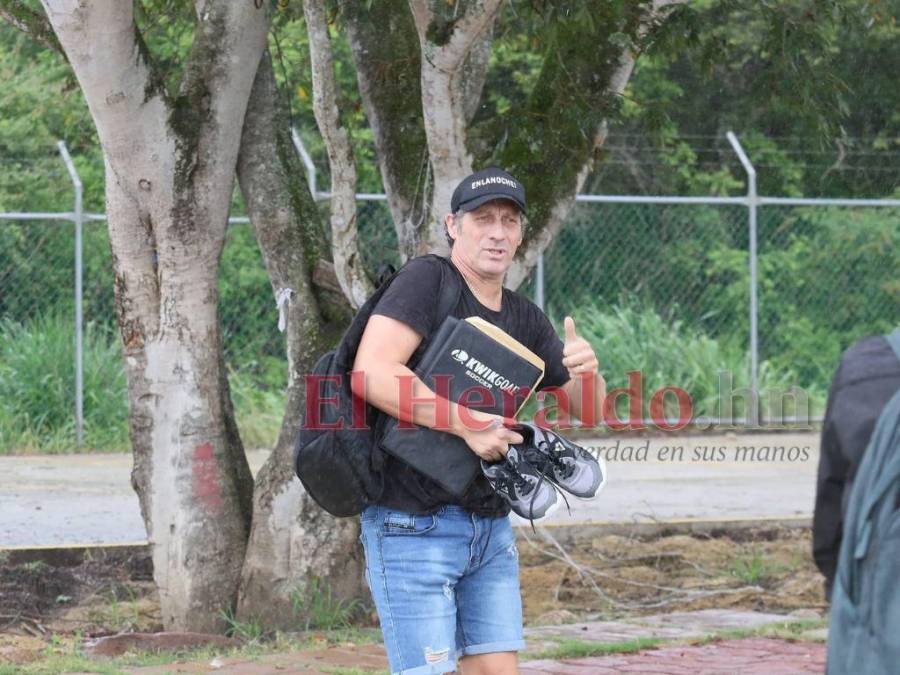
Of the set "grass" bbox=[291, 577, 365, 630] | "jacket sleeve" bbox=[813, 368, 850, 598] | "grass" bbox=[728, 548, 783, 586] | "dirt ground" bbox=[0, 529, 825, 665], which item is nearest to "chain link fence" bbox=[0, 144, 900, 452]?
"dirt ground" bbox=[0, 529, 825, 665]

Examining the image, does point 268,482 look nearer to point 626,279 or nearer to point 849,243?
point 626,279

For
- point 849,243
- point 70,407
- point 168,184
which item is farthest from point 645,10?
point 849,243

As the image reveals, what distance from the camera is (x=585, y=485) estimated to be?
4.22 metres

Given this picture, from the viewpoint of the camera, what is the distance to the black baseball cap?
4207 mm

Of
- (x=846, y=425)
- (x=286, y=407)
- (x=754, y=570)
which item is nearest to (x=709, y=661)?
(x=754, y=570)

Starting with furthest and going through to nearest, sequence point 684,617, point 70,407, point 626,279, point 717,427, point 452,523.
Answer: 1. point 626,279
2. point 717,427
3. point 70,407
4. point 684,617
5. point 452,523

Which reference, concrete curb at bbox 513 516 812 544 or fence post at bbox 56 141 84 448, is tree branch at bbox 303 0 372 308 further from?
fence post at bbox 56 141 84 448

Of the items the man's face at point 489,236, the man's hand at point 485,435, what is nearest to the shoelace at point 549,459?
the man's hand at point 485,435

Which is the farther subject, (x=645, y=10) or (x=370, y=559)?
(x=645, y=10)

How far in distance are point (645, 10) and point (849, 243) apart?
981 centimetres

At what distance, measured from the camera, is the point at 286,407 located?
22.5ft

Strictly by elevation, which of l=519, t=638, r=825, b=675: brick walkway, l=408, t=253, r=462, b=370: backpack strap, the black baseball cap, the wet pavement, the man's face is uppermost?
the black baseball cap

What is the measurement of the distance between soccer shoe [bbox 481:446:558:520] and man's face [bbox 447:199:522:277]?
55 cm
